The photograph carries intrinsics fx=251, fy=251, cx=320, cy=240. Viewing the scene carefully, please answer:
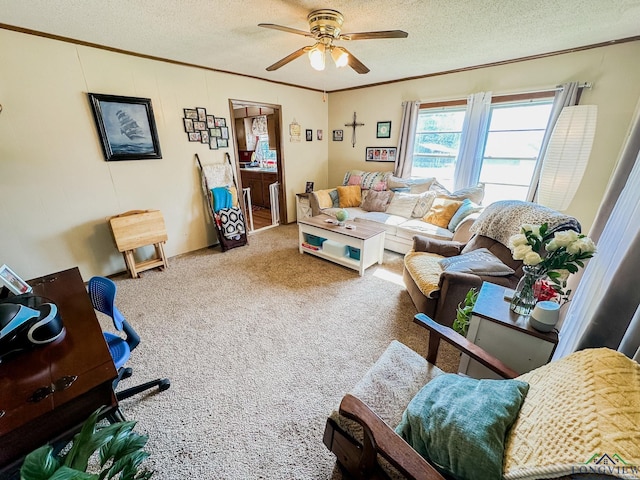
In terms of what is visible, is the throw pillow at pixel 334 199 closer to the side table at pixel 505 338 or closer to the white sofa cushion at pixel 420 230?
the white sofa cushion at pixel 420 230

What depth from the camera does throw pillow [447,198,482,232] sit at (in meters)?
3.07

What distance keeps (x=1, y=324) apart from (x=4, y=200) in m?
2.32

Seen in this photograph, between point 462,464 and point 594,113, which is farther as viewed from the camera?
point 594,113

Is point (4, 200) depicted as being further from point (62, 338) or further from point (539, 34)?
point (539, 34)

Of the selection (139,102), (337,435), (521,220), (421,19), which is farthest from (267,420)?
(139,102)

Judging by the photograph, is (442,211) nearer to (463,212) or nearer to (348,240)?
(463,212)

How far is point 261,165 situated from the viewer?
6.32 m

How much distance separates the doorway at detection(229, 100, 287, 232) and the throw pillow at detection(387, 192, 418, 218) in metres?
2.01

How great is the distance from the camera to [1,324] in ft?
3.06

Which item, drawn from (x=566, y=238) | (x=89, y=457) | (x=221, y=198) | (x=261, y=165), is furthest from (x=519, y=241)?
(x=261, y=165)

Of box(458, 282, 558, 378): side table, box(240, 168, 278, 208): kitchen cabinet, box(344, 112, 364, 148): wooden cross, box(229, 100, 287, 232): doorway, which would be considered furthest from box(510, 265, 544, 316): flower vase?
box(240, 168, 278, 208): kitchen cabinet

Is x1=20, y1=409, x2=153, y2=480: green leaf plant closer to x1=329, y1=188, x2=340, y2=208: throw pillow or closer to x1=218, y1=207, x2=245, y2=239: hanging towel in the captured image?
x1=218, y1=207, x2=245, y2=239: hanging towel

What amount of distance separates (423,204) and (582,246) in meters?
2.58

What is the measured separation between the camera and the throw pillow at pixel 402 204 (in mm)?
3654
